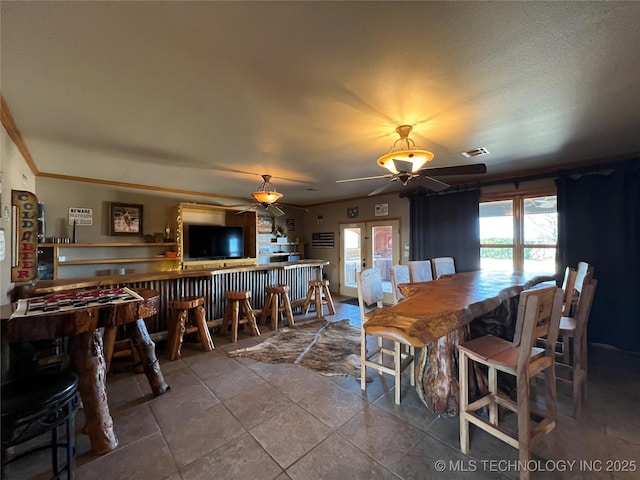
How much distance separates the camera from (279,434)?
5.83 ft

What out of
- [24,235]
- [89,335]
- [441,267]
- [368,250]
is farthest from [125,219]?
[441,267]

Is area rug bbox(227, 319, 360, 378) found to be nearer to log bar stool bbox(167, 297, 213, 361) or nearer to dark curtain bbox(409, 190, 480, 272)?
log bar stool bbox(167, 297, 213, 361)

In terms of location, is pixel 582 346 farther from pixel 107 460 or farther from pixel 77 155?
pixel 77 155

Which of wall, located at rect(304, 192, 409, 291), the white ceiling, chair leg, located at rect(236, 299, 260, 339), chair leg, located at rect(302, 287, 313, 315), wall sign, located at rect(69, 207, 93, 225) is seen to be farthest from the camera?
wall, located at rect(304, 192, 409, 291)

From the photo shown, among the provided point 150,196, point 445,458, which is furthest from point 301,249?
point 445,458

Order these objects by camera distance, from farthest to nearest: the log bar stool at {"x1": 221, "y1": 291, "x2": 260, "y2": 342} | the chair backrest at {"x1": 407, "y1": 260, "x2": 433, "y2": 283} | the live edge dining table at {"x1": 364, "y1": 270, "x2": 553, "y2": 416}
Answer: the log bar stool at {"x1": 221, "y1": 291, "x2": 260, "y2": 342}, the chair backrest at {"x1": 407, "y1": 260, "x2": 433, "y2": 283}, the live edge dining table at {"x1": 364, "y1": 270, "x2": 553, "y2": 416}

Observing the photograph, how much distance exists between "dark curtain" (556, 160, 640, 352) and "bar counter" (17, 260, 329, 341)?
12.7 ft

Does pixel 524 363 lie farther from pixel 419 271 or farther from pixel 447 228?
pixel 447 228

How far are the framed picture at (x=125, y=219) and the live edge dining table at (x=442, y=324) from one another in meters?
4.79

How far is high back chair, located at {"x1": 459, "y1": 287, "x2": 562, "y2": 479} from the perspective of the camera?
4.52 feet

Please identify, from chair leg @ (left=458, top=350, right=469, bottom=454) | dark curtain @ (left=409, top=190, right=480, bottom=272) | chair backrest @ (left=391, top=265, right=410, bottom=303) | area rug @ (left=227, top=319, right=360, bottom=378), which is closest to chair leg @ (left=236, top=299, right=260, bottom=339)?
area rug @ (left=227, top=319, right=360, bottom=378)

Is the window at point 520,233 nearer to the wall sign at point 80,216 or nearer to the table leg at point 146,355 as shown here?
the table leg at point 146,355

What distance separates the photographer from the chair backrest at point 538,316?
1369mm

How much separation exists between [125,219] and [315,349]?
13.5 feet
